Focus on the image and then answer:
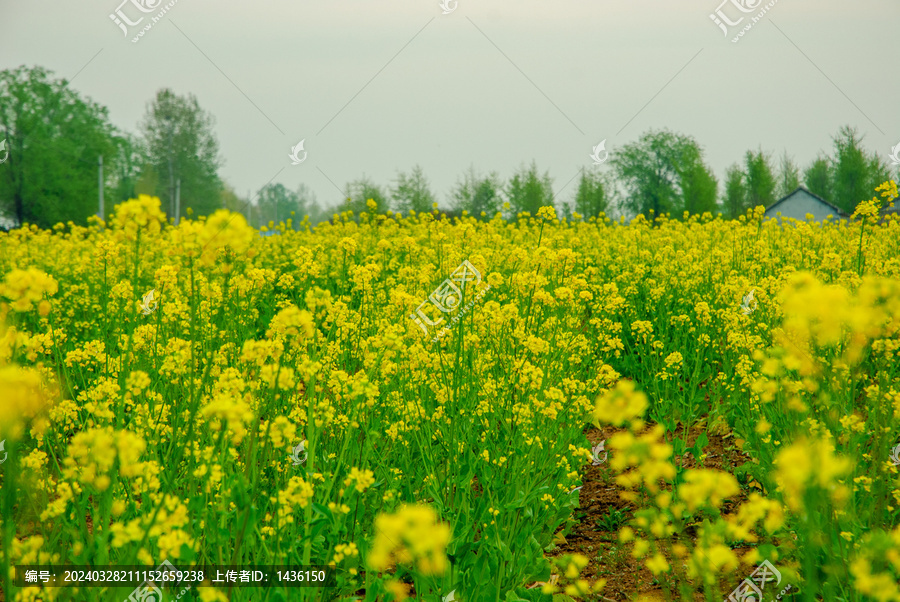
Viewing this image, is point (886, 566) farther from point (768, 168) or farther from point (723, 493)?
point (768, 168)

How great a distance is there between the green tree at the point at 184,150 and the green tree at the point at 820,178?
40.9 m

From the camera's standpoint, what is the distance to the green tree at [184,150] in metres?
44.1

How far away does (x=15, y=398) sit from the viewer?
59.9 inches

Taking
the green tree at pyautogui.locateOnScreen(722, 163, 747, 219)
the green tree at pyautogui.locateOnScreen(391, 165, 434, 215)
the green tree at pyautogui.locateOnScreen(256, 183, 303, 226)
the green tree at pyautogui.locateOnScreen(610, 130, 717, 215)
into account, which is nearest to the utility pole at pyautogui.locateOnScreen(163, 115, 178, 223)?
the green tree at pyautogui.locateOnScreen(391, 165, 434, 215)

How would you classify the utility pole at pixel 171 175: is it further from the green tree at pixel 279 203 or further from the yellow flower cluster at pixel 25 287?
the green tree at pixel 279 203

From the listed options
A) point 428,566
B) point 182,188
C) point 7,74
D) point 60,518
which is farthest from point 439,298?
point 182,188

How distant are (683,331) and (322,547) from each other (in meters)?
3.94

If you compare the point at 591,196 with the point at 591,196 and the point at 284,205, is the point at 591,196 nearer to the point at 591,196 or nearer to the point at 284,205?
the point at 591,196

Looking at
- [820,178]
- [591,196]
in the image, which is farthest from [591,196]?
[820,178]

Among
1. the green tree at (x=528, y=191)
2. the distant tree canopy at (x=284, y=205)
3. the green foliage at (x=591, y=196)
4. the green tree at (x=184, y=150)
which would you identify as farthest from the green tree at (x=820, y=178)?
the distant tree canopy at (x=284, y=205)

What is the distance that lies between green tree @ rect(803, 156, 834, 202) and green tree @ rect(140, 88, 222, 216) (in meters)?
40.9

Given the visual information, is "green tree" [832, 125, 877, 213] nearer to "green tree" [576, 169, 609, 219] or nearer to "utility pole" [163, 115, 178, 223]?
"green tree" [576, 169, 609, 219]

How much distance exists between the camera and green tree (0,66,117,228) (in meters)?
32.4

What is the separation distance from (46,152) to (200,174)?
12.6 m
